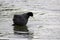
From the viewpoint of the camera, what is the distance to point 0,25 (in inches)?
368

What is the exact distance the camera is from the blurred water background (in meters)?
8.20

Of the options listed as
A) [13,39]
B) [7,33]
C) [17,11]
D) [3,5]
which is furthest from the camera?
[3,5]

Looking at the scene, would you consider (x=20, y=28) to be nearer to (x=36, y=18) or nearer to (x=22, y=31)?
(x=22, y=31)

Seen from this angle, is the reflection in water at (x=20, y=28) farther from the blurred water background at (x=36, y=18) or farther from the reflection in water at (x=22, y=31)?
the blurred water background at (x=36, y=18)

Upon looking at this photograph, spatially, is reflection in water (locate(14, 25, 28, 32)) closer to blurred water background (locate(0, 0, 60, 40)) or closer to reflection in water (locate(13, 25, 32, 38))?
reflection in water (locate(13, 25, 32, 38))

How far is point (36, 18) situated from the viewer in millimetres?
10383

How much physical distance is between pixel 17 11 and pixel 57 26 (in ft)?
9.02

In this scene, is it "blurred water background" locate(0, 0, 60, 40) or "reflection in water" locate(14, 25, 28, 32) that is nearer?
"blurred water background" locate(0, 0, 60, 40)

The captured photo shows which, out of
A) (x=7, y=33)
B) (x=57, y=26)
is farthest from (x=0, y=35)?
(x=57, y=26)

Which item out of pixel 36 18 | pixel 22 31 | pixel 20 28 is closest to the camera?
pixel 22 31

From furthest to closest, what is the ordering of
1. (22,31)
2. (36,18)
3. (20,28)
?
1. (36,18)
2. (20,28)
3. (22,31)

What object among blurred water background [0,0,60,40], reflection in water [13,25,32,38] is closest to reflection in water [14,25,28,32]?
reflection in water [13,25,32,38]

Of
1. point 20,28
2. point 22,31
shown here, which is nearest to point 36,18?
point 20,28

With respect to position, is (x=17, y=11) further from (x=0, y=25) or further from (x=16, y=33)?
(x=16, y=33)
